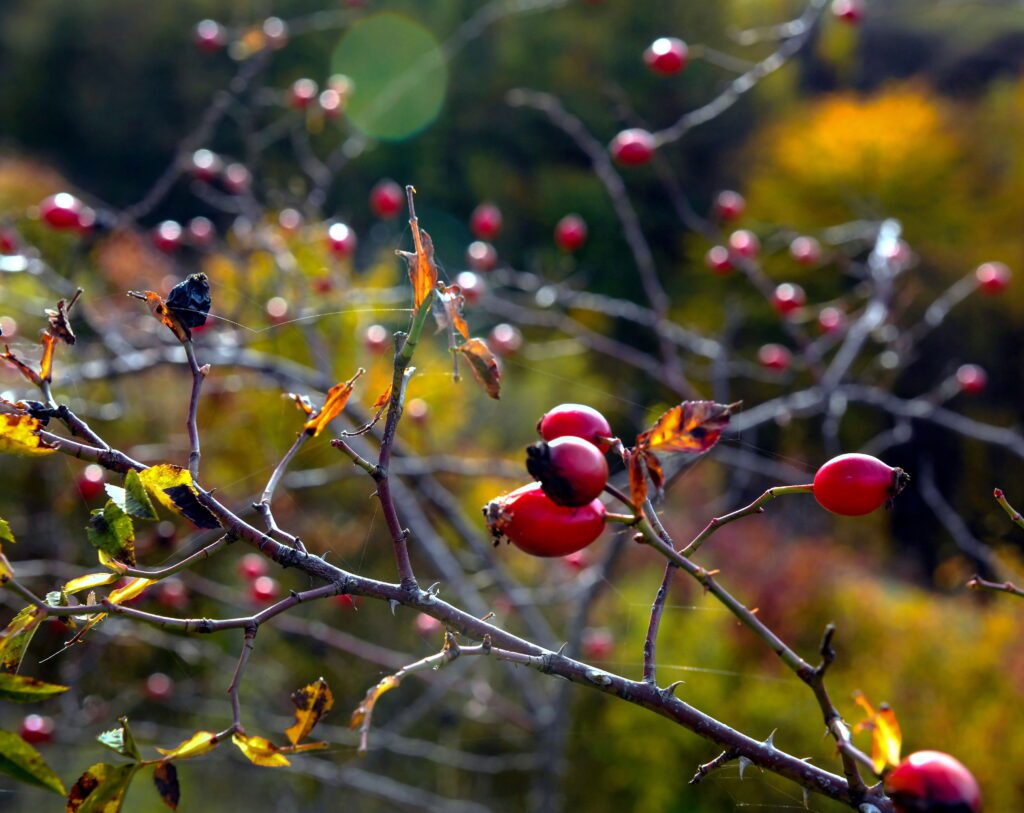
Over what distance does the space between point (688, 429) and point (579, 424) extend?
0.26 feet

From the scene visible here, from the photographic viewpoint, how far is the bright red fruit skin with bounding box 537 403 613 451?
0.55 meters

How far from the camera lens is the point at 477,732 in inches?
138

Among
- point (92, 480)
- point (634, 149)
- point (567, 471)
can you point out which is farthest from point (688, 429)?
point (634, 149)

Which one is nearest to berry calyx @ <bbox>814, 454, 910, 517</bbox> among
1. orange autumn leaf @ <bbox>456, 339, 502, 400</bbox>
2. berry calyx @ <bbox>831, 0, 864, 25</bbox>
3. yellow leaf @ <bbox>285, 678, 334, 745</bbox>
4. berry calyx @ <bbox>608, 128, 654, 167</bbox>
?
orange autumn leaf @ <bbox>456, 339, 502, 400</bbox>

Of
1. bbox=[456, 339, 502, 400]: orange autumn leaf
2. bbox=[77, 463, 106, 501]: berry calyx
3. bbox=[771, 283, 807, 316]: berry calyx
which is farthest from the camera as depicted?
bbox=[771, 283, 807, 316]: berry calyx

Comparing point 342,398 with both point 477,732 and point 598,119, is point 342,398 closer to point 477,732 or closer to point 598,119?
point 477,732

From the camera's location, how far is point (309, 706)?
1.72 feet

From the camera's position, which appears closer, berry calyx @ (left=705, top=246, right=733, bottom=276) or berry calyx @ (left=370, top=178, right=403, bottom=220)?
berry calyx @ (left=705, top=246, right=733, bottom=276)

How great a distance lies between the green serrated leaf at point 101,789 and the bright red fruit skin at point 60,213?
1.80 m

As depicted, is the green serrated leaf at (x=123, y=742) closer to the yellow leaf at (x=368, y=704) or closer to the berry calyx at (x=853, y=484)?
the yellow leaf at (x=368, y=704)

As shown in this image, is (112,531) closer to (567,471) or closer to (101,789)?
(101,789)

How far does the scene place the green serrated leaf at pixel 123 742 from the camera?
470 millimetres

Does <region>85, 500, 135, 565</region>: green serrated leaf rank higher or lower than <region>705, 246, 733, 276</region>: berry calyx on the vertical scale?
higher

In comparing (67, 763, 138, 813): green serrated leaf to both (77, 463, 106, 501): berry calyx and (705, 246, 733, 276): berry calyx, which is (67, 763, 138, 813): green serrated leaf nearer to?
(77, 463, 106, 501): berry calyx
